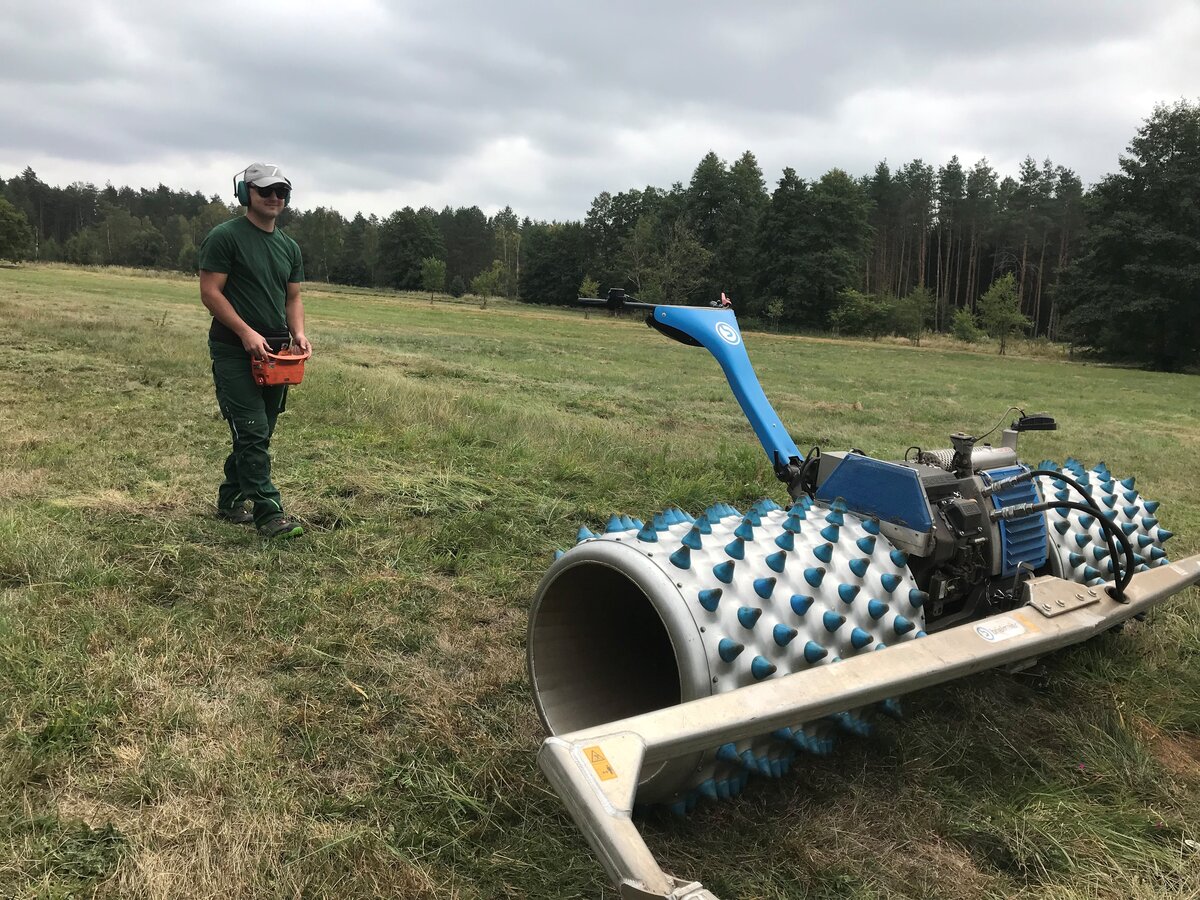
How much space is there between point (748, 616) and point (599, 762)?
681 millimetres

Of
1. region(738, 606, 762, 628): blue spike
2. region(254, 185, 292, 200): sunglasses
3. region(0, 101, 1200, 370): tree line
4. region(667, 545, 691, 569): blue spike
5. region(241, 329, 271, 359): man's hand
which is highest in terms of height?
region(0, 101, 1200, 370): tree line

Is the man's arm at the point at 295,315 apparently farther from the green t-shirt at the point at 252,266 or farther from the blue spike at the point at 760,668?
the blue spike at the point at 760,668

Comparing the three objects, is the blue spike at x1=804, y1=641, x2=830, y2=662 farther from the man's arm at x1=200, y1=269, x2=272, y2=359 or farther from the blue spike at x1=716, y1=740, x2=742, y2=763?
the man's arm at x1=200, y1=269, x2=272, y2=359

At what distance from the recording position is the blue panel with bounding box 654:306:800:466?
3762 mm

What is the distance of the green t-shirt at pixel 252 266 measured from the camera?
4.37 metres

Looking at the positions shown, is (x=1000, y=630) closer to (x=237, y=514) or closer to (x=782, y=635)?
(x=782, y=635)

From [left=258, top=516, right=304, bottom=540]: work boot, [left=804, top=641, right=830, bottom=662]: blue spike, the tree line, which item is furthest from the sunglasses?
the tree line

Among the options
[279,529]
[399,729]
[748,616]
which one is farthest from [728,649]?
[279,529]

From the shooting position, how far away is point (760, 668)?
2064 mm

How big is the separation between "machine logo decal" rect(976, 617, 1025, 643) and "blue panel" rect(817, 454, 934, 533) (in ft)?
1.49

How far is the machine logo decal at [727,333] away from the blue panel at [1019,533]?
1.31 metres

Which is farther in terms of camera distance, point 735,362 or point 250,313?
point 250,313

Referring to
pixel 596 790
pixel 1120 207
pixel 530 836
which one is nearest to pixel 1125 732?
pixel 530 836

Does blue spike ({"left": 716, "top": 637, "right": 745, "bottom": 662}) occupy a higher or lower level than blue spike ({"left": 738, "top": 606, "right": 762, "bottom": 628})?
lower
